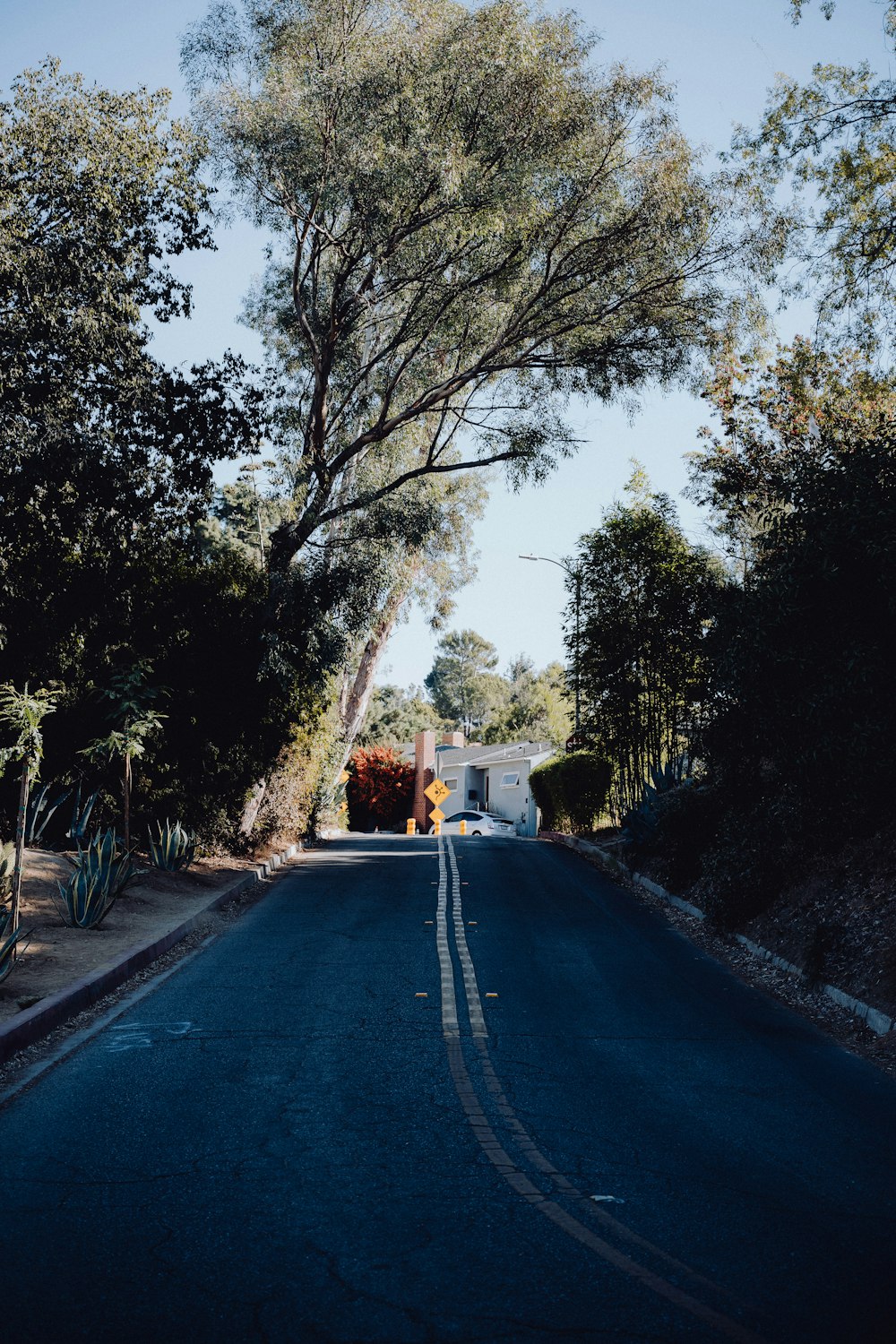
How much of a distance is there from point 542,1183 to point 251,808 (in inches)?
691

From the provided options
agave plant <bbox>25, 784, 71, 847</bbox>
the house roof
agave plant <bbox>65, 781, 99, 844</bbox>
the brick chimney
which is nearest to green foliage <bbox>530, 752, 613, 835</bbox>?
agave plant <bbox>65, 781, 99, 844</bbox>

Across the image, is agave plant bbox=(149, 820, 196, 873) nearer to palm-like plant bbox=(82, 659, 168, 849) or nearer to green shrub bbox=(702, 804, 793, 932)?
palm-like plant bbox=(82, 659, 168, 849)

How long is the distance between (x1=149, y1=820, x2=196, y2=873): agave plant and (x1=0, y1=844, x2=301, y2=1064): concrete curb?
316 cm

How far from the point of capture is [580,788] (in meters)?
31.9

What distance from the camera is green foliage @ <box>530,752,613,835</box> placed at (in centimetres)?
3103

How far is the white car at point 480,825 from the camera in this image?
5341cm

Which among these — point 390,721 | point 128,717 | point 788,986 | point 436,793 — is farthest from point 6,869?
point 390,721

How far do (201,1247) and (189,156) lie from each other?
670 inches

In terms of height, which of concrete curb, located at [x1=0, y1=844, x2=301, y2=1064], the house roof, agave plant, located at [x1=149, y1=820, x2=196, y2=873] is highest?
the house roof

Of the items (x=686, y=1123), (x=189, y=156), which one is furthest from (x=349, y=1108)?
(x=189, y=156)

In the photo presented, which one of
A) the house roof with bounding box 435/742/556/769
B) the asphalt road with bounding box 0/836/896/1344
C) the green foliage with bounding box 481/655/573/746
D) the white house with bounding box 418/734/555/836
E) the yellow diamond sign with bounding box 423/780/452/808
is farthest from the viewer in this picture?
the green foliage with bounding box 481/655/573/746

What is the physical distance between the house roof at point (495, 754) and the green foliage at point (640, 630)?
31.2 m

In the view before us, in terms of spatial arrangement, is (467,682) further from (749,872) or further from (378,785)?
(749,872)

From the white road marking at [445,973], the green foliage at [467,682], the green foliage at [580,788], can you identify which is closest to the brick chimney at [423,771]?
→ the green foliage at [580,788]
